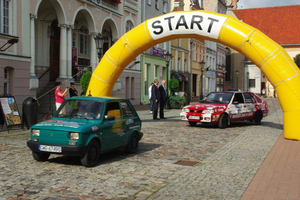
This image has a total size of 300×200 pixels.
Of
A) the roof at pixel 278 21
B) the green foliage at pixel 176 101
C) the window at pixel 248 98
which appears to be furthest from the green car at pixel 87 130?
the roof at pixel 278 21

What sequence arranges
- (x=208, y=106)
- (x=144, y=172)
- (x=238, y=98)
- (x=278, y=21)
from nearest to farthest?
(x=144, y=172) → (x=208, y=106) → (x=238, y=98) → (x=278, y=21)

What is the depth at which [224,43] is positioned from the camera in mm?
14180

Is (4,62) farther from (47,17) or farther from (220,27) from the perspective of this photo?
(220,27)

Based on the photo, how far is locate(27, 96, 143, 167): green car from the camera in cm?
801

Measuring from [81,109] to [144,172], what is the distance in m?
2.30

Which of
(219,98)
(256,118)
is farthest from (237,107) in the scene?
(256,118)

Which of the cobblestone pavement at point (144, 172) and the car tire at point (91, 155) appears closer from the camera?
the cobblestone pavement at point (144, 172)

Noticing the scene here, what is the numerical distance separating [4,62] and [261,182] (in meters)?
14.1

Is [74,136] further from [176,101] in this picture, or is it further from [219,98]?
[176,101]

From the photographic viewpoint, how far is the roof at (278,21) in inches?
2899

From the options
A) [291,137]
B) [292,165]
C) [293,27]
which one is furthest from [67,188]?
[293,27]

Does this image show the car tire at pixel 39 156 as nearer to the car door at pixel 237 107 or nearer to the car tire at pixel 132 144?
Answer: the car tire at pixel 132 144

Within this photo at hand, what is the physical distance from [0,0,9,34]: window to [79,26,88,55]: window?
9499 millimetres

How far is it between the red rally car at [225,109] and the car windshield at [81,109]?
7.37 m
